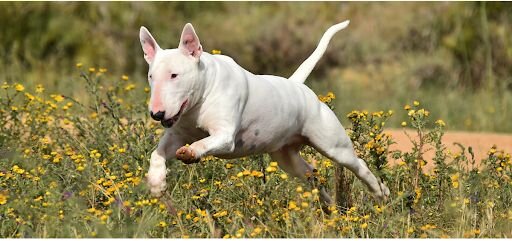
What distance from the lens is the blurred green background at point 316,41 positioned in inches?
669

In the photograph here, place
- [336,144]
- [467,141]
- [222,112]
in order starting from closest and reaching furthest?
[222,112], [336,144], [467,141]

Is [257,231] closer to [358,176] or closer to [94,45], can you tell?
[358,176]

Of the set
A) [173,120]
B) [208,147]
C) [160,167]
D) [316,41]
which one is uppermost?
[316,41]

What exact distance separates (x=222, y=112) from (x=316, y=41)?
44.8 ft

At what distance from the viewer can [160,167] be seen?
18.7ft

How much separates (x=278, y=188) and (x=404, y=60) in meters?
12.9

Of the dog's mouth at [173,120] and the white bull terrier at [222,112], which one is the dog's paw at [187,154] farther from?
the dog's mouth at [173,120]

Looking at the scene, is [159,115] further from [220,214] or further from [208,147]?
[220,214]

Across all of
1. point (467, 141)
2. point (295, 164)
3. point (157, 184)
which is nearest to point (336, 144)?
point (295, 164)

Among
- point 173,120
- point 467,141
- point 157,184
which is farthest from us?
point 467,141

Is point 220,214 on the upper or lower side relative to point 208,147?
lower

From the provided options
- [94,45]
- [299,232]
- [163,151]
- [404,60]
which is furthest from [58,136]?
[404,60]

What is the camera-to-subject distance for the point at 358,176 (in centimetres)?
699

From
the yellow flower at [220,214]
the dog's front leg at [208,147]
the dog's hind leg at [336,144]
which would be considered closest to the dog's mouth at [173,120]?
the dog's front leg at [208,147]
